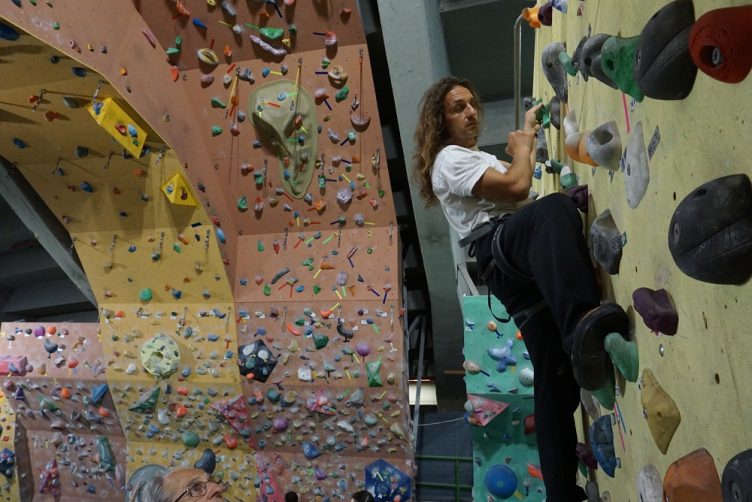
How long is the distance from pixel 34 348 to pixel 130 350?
2.86ft

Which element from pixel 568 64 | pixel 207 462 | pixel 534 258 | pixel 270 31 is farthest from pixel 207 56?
pixel 207 462

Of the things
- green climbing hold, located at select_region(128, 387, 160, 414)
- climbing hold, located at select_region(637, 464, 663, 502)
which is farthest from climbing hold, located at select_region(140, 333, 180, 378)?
climbing hold, located at select_region(637, 464, 663, 502)

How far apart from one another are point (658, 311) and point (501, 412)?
2.06 m

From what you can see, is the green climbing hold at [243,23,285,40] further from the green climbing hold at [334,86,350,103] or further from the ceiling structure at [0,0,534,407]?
the ceiling structure at [0,0,534,407]

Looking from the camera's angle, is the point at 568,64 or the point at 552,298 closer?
the point at 552,298

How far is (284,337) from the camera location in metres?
3.10

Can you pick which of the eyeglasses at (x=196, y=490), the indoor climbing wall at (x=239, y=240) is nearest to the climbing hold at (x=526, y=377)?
the indoor climbing wall at (x=239, y=240)

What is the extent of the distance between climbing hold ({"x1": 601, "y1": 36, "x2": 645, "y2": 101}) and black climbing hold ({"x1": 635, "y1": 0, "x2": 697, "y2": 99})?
2.6 inches

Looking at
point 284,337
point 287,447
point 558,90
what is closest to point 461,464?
point 287,447

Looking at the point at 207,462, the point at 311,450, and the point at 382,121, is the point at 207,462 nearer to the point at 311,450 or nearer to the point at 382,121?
the point at 311,450

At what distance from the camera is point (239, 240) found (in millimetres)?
3244

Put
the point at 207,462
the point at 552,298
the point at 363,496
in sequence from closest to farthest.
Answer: the point at 552,298
the point at 363,496
the point at 207,462

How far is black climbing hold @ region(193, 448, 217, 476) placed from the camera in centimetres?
335

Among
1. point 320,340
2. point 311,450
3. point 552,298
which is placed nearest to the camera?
point 552,298
